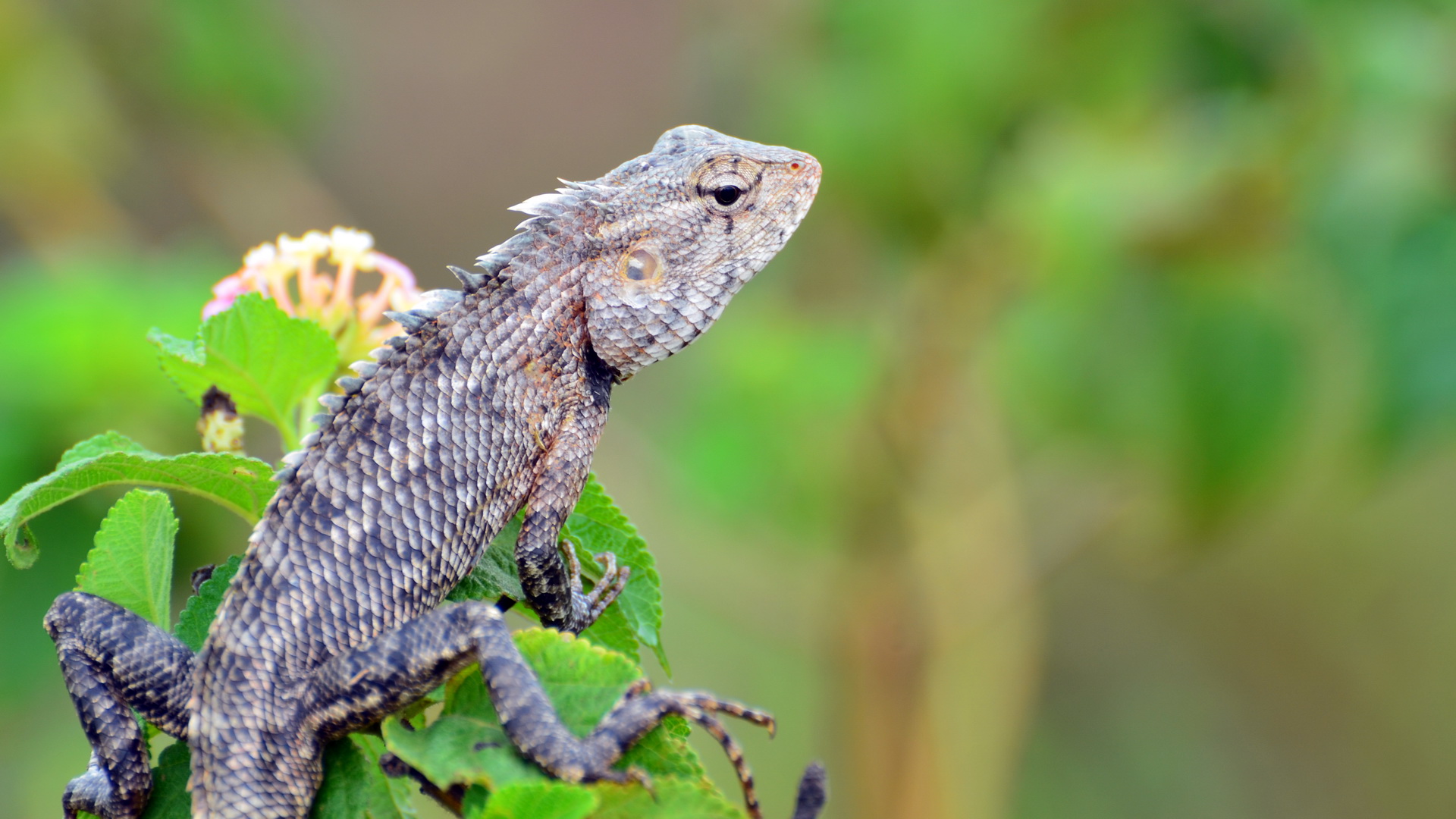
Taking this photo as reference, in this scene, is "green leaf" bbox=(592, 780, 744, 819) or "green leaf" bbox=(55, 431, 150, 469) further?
"green leaf" bbox=(55, 431, 150, 469)

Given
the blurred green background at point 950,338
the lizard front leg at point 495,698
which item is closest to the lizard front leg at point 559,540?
the lizard front leg at point 495,698

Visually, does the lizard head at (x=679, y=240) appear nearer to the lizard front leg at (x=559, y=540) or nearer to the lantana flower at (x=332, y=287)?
the lizard front leg at (x=559, y=540)

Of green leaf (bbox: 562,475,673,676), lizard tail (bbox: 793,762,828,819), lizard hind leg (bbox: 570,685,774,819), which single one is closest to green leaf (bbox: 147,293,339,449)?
green leaf (bbox: 562,475,673,676)

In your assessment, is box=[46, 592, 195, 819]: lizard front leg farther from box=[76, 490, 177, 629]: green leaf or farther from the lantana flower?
the lantana flower

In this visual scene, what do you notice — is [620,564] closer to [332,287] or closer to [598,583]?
[598,583]

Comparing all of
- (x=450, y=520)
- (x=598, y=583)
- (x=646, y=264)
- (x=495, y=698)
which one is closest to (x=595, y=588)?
(x=598, y=583)

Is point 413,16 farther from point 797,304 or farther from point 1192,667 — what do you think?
point 1192,667
